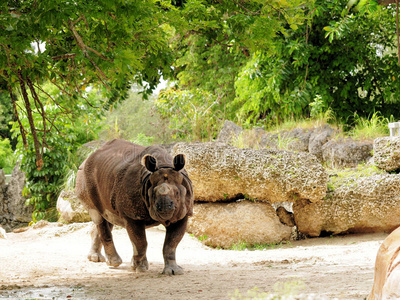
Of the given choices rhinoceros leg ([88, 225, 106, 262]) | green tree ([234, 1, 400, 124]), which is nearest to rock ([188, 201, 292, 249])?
rhinoceros leg ([88, 225, 106, 262])

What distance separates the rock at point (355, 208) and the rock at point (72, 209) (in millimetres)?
5484

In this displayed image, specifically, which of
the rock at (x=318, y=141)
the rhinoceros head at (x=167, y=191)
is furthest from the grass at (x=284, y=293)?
the rock at (x=318, y=141)

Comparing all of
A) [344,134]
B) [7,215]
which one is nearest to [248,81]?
[344,134]

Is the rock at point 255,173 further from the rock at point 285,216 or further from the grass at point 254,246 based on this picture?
the grass at point 254,246

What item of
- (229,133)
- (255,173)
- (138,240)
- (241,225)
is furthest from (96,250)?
(229,133)

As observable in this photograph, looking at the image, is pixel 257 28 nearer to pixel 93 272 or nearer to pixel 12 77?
pixel 12 77

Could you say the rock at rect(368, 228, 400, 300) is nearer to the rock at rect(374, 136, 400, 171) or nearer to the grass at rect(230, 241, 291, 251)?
the grass at rect(230, 241, 291, 251)

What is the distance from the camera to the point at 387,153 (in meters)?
9.15

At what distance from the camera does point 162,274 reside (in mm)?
5926

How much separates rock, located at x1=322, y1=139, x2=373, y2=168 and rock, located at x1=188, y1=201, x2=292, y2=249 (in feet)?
8.41

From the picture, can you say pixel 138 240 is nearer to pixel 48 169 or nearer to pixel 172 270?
pixel 172 270

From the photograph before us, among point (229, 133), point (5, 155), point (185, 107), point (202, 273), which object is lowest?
point (202, 273)

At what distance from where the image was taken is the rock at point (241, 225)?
9.25 meters

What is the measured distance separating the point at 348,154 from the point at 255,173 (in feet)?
10.1
